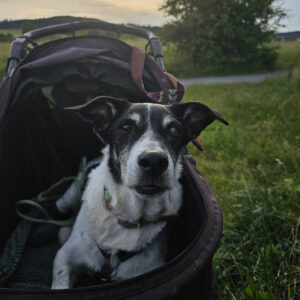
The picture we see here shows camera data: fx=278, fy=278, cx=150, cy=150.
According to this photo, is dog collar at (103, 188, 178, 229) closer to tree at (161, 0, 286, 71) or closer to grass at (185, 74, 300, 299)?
grass at (185, 74, 300, 299)

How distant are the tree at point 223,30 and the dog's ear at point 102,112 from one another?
11.0 meters

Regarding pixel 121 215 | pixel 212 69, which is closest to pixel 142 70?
pixel 121 215

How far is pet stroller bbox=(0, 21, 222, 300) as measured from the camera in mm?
1723

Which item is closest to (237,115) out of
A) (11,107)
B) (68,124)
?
(68,124)

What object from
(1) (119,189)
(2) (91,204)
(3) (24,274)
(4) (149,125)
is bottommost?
(3) (24,274)

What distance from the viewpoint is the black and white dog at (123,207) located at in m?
1.63

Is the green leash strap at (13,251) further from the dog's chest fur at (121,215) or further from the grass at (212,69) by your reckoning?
the grass at (212,69)

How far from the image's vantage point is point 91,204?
1.78m

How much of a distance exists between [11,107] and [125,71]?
2.64 feet

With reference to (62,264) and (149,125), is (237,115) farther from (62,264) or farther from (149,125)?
(62,264)

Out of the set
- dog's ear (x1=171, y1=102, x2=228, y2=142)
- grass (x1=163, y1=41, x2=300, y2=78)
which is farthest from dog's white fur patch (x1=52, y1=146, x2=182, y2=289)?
grass (x1=163, y1=41, x2=300, y2=78)

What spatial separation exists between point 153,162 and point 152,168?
0.04 metres

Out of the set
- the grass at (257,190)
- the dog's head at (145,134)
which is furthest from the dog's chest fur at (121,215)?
the grass at (257,190)

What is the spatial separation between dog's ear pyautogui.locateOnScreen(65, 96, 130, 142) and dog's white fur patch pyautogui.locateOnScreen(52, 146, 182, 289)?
299 mm
